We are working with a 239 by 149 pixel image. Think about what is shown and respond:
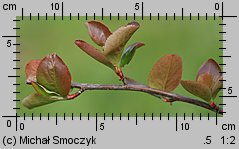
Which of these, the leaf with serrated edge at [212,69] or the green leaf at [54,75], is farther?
the leaf with serrated edge at [212,69]

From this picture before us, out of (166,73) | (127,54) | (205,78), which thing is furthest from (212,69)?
(127,54)

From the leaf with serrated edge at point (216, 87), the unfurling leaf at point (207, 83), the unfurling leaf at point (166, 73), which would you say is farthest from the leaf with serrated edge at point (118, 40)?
the leaf with serrated edge at point (216, 87)

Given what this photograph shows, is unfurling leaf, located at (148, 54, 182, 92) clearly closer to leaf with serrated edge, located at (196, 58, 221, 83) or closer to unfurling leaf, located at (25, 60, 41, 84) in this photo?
leaf with serrated edge, located at (196, 58, 221, 83)

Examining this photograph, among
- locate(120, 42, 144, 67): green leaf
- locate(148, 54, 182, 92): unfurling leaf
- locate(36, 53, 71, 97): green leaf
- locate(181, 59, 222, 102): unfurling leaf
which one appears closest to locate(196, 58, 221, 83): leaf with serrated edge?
locate(181, 59, 222, 102): unfurling leaf

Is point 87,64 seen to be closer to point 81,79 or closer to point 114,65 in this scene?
point 81,79

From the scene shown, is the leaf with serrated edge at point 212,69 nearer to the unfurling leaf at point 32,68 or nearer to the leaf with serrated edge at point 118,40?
the leaf with serrated edge at point 118,40

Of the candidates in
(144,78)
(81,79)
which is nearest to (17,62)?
(81,79)
